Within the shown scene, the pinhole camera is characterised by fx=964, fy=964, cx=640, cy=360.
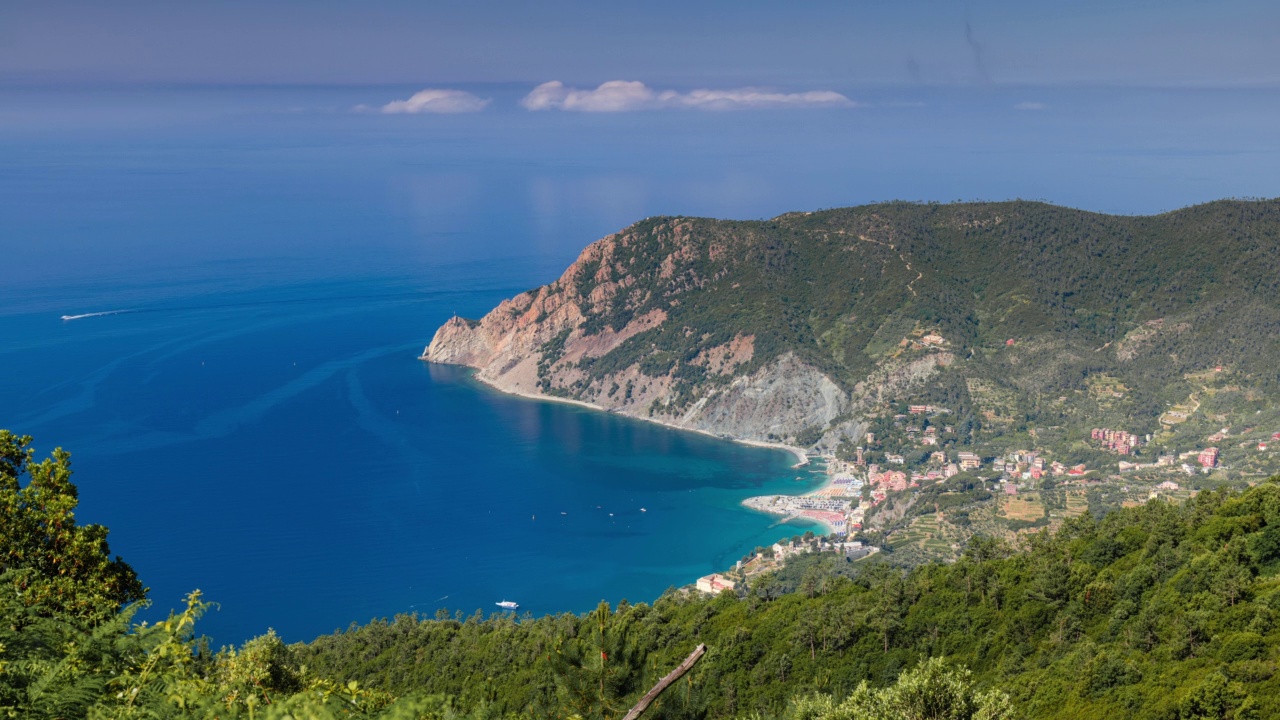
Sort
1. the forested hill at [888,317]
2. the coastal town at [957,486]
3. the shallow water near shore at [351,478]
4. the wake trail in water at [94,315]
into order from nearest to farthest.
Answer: the shallow water near shore at [351,478]
the coastal town at [957,486]
the forested hill at [888,317]
the wake trail in water at [94,315]

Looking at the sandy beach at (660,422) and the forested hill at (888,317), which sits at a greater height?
the forested hill at (888,317)

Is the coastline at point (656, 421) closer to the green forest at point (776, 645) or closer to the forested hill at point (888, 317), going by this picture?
the forested hill at point (888, 317)

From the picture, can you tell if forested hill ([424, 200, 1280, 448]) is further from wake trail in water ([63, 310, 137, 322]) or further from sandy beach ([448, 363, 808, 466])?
wake trail in water ([63, 310, 137, 322])

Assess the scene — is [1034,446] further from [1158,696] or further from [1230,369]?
[1158,696]

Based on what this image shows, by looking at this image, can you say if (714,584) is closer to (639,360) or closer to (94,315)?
(639,360)

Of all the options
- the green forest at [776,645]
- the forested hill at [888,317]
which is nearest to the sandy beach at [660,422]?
the forested hill at [888,317]

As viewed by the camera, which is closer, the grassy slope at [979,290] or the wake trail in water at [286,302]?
the grassy slope at [979,290]
